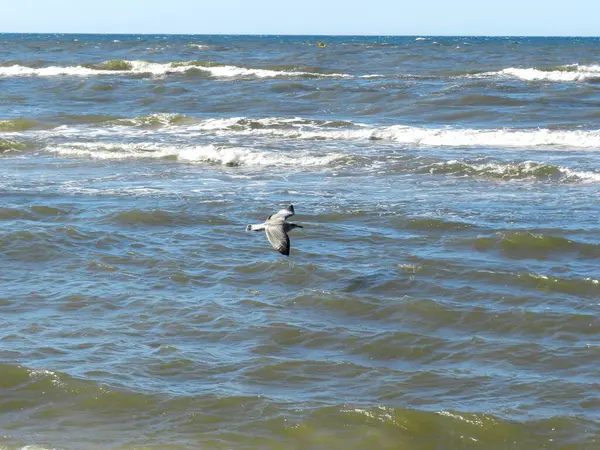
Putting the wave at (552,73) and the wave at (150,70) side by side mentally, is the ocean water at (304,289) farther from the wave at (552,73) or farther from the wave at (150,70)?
the wave at (150,70)

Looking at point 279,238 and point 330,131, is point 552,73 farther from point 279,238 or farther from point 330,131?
point 279,238

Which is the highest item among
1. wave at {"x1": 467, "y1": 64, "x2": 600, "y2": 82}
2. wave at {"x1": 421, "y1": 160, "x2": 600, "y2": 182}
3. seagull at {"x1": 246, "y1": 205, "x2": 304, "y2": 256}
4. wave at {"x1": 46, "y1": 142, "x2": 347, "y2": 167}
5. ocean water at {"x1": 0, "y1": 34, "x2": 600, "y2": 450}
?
wave at {"x1": 467, "y1": 64, "x2": 600, "y2": 82}

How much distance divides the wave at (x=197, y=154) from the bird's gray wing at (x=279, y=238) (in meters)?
7.02

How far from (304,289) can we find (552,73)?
30168mm

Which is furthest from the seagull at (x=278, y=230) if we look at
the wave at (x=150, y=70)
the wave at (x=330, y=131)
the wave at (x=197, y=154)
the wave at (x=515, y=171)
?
the wave at (x=150, y=70)

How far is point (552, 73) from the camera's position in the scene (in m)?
37.9

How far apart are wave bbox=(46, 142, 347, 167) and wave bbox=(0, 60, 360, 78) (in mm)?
17518

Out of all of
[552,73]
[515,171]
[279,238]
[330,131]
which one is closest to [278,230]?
[279,238]

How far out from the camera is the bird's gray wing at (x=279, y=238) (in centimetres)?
997

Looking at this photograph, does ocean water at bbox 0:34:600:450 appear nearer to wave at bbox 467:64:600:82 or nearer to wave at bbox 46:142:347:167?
wave at bbox 46:142:347:167

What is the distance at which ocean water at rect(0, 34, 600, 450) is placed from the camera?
7059 mm

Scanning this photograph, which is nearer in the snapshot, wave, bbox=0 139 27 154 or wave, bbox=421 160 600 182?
wave, bbox=421 160 600 182

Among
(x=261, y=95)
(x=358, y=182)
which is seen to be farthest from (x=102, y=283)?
(x=261, y=95)

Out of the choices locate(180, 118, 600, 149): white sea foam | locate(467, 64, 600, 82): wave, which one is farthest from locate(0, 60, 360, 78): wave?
locate(180, 118, 600, 149): white sea foam
